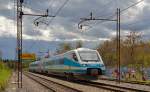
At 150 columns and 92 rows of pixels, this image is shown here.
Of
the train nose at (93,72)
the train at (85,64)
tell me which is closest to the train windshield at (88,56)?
the train at (85,64)

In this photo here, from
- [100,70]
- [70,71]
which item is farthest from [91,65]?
[70,71]

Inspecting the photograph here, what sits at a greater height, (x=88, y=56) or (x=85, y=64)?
(x=88, y=56)

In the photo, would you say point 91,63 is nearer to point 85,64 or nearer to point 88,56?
point 85,64

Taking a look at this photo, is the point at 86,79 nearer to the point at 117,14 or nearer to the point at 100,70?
the point at 100,70

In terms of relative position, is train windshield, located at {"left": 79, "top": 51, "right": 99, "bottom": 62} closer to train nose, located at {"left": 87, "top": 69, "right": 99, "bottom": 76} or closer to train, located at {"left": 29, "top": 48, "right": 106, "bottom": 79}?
train, located at {"left": 29, "top": 48, "right": 106, "bottom": 79}

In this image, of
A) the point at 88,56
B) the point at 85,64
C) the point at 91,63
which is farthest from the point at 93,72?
the point at 88,56

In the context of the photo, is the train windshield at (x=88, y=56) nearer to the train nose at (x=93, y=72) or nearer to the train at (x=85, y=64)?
the train at (x=85, y=64)

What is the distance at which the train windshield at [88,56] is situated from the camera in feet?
122

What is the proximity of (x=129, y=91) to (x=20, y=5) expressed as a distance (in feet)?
32.8

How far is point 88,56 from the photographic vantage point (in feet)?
123

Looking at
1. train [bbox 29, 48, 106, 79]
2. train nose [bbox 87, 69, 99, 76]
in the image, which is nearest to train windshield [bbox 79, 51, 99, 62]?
train [bbox 29, 48, 106, 79]

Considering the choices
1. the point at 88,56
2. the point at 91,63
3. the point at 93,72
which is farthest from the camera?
the point at 88,56

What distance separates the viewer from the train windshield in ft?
122

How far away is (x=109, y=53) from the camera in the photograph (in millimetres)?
86062
